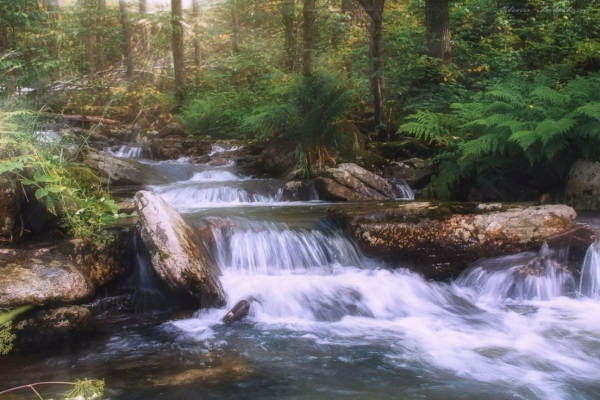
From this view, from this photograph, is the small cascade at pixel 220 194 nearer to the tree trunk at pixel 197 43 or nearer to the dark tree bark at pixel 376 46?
the dark tree bark at pixel 376 46

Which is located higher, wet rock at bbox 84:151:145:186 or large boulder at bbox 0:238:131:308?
wet rock at bbox 84:151:145:186

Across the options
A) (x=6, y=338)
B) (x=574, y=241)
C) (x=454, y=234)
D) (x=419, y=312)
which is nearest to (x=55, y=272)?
(x=6, y=338)

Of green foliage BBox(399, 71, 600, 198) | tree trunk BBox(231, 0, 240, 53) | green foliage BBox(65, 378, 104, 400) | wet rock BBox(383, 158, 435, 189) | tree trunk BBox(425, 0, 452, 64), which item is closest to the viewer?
green foliage BBox(65, 378, 104, 400)

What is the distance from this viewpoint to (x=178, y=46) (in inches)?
687

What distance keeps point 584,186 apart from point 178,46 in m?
13.8

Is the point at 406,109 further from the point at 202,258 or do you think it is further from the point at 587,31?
the point at 202,258

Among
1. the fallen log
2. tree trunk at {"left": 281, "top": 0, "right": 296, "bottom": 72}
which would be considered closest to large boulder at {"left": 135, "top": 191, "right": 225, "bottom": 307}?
the fallen log

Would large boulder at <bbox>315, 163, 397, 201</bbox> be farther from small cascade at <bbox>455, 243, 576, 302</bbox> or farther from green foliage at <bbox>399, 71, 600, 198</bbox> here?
small cascade at <bbox>455, 243, 576, 302</bbox>

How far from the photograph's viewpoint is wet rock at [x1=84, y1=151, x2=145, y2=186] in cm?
987

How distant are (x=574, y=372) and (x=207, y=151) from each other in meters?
10.7

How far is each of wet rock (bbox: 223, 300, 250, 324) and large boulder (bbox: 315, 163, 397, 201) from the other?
407 centimetres

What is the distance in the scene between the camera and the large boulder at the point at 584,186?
7.60 meters

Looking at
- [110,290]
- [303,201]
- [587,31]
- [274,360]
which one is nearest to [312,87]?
[303,201]

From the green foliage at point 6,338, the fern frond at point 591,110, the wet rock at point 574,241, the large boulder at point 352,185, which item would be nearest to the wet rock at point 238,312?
the green foliage at point 6,338
